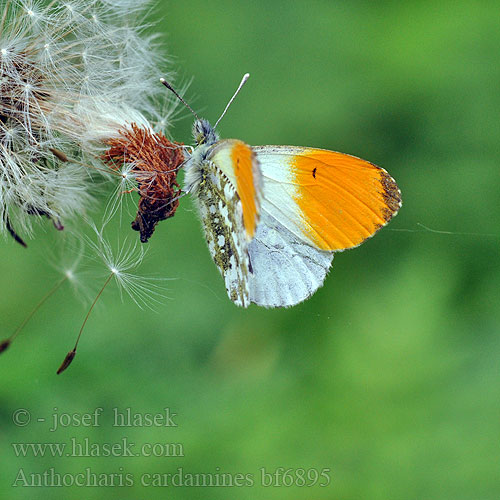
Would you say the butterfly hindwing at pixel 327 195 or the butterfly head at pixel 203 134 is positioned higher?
the butterfly head at pixel 203 134

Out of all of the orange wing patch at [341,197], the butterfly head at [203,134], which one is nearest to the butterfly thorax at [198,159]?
the butterfly head at [203,134]

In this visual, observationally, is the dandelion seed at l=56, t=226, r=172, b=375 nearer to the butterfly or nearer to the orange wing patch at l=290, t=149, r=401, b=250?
the butterfly

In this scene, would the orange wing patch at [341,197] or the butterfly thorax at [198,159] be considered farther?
the butterfly thorax at [198,159]

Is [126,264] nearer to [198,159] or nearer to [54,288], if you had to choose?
[198,159]

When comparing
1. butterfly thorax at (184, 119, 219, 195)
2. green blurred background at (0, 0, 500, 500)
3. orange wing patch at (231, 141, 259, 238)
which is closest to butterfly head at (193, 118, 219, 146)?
butterfly thorax at (184, 119, 219, 195)

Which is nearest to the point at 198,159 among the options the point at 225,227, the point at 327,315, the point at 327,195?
the point at 225,227

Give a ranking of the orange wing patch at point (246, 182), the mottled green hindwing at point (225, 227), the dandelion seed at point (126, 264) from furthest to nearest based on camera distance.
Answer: the dandelion seed at point (126, 264) → the mottled green hindwing at point (225, 227) → the orange wing patch at point (246, 182)

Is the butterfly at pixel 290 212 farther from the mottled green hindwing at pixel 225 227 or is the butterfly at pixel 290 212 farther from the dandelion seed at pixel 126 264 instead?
the dandelion seed at pixel 126 264

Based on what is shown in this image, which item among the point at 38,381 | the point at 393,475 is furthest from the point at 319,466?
the point at 38,381
